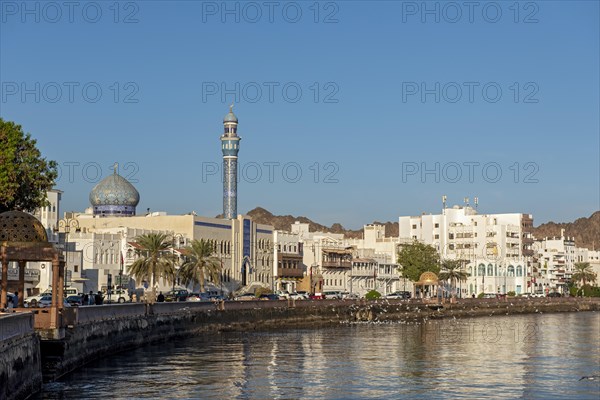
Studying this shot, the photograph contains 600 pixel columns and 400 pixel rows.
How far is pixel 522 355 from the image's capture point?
6662 centimetres

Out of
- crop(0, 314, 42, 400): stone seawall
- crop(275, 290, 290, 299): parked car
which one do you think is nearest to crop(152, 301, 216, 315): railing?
crop(0, 314, 42, 400): stone seawall

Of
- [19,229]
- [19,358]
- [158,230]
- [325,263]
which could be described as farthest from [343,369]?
[325,263]

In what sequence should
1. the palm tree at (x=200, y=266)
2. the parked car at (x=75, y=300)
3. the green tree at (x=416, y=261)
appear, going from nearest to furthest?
the parked car at (x=75, y=300) < the palm tree at (x=200, y=266) < the green tree at (x=416, y=261)

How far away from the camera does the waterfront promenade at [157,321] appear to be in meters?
39.8

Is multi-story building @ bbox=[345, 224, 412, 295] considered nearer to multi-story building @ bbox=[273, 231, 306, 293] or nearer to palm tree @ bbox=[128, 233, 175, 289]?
multi-story building @ bbox=[273, 231, 306, 293]

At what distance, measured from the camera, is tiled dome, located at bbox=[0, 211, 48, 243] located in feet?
157

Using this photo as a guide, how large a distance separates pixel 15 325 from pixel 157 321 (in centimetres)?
3727

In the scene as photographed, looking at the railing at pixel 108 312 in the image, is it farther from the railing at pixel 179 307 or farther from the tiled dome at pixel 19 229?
the tiled dome at pixel 19 229

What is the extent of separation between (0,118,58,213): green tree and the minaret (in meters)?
93.3

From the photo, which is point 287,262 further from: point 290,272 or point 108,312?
point 108,312

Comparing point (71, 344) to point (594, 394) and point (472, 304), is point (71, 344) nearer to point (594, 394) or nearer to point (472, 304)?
point (594, 394)

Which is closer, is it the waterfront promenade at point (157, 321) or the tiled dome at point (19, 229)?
the waterfront promenade at point (157, 321)

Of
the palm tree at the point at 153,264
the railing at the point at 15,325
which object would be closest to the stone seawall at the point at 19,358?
the railing at the point at 15,325

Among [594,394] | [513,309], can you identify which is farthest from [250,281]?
[594,394]
